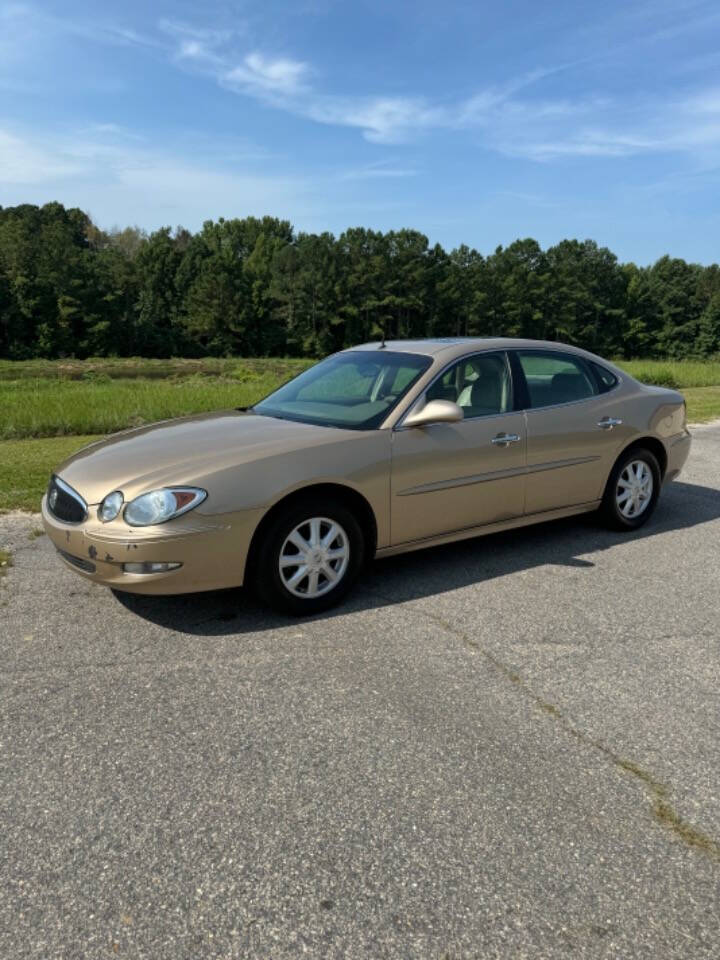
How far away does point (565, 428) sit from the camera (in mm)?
5527

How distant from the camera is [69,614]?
4.25 m

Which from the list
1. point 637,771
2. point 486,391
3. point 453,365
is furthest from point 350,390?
point 637,771

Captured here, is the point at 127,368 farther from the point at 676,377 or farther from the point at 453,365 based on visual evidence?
the point at 453,365

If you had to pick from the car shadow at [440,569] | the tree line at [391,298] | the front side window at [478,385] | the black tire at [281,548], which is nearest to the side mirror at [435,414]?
the front side window at [478,385]

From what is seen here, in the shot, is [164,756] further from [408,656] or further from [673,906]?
[673,906]

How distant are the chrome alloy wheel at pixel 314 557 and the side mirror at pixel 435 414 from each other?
0.85m

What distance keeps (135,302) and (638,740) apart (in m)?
88.1

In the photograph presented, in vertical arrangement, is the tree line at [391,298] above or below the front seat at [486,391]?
above

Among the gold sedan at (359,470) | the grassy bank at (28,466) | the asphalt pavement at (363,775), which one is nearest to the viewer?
the asphalt pavement at (363,775)

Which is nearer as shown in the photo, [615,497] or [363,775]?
[363,775]

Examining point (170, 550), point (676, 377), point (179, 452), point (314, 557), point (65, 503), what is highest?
point (179, 452)

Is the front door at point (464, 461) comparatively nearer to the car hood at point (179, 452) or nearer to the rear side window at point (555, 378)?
the rear side window at point (555, 378)

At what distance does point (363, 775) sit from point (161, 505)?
178cm

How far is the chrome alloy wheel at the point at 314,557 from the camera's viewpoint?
419cm
